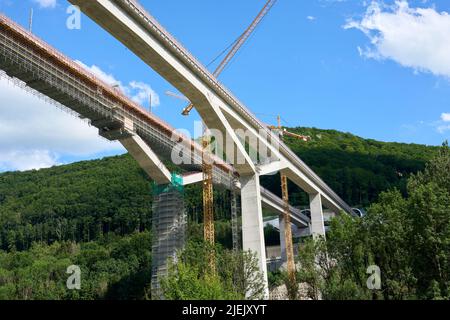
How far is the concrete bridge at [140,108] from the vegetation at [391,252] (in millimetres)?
7212

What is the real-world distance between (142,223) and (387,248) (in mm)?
82190

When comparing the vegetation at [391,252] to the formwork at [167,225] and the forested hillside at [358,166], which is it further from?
the forested hillside at [358,166]

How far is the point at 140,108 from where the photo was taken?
35.1 metres

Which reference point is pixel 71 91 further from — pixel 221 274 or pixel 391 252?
pixel 391 252

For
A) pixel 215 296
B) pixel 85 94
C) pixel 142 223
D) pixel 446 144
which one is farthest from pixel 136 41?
pixel 142 223

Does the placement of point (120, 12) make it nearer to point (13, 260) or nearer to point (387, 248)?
point (387, 248)

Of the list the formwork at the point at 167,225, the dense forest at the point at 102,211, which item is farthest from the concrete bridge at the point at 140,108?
the dense forest at the point at 102,211

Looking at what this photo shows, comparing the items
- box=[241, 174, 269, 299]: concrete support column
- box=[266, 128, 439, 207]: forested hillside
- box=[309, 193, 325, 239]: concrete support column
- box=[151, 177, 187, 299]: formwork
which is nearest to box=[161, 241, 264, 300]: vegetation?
box=[241, 174, 269, 299]: concrete support column

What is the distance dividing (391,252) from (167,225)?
1898 centimetres

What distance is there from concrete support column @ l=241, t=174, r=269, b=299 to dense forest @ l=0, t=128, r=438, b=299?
29376mm

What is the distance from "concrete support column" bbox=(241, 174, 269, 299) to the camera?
36156mm

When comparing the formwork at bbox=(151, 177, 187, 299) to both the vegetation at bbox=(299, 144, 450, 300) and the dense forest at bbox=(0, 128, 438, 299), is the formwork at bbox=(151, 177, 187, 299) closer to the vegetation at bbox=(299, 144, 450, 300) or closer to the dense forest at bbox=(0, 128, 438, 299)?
the vegetation at bbox=(299, 144, 450, 300)

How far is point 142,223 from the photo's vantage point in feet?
344

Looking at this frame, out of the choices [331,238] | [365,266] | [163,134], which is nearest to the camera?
[365,266]
